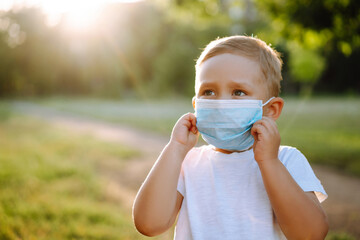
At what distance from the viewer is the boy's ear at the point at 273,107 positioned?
1829 millimetres

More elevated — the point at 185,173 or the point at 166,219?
the point at 185,173

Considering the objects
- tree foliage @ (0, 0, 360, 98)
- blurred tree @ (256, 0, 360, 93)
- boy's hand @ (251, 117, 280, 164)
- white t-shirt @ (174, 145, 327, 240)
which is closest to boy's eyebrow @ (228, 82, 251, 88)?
boy's hand @ (251, 117, 280, 164)

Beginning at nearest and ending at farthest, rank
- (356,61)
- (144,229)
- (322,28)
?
(144,229)
(322,28)
(356,61)

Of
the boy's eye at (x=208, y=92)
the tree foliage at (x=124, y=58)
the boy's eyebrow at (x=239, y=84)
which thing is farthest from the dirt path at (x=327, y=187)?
the tree foliage at (x=124, y=58)

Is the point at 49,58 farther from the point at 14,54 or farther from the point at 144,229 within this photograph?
the point at 144,229

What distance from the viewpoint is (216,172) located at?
1722 millimetres

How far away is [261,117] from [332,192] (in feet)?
12.5

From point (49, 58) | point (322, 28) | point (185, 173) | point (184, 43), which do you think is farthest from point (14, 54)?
point (185, 173)

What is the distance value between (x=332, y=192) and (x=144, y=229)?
4.07m

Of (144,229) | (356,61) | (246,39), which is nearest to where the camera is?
(144,229)

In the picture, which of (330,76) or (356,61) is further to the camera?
(330,76)

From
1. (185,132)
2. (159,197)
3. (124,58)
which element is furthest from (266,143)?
(124,58)

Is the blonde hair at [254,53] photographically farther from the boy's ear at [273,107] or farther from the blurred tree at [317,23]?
the blurred tree at [317,23]

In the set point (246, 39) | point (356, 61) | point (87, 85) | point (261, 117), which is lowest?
point (87, 85)
